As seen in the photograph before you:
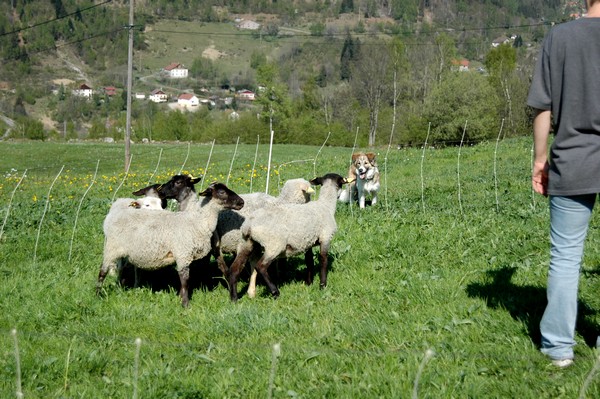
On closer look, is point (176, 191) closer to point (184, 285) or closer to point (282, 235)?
point (184, 285)

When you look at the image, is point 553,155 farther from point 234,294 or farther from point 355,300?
point 234,294

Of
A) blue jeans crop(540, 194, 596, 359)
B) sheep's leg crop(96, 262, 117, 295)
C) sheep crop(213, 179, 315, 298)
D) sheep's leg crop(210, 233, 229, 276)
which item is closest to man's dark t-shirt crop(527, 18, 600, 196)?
blue jeans crop(540, 194, 596, 359)

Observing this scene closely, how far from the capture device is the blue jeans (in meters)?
4.84

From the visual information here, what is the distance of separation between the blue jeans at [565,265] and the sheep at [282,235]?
3743 mm

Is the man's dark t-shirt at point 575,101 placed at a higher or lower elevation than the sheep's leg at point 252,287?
higher

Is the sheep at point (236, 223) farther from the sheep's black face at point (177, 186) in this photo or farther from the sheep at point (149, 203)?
the sheep at point (149, 203)

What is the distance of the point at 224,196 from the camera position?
8281 millimetres

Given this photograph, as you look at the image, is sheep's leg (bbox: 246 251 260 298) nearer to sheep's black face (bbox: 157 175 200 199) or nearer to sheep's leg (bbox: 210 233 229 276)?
sheep's leg (bbox: 210 233 229 276)

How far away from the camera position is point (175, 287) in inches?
353

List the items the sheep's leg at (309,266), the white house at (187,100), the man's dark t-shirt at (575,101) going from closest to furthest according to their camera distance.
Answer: the man's dark t-shirt at (575,101), the sheep's leg at (309,266), the white house at (187,100)

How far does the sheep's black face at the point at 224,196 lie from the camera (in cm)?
826

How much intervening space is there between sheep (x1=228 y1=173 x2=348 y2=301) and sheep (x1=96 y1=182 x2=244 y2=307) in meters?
0.41

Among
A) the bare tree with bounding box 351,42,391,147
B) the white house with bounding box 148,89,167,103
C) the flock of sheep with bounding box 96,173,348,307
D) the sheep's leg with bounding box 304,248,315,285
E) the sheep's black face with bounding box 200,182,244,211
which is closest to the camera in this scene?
the flock of sheep with bounding box 96,173,348,307

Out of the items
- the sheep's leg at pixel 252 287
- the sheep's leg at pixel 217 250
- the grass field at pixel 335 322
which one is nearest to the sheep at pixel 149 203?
the grass field at pixel 335 322
